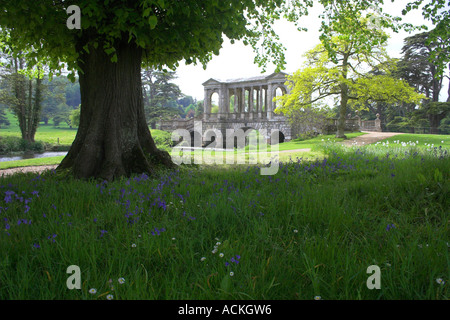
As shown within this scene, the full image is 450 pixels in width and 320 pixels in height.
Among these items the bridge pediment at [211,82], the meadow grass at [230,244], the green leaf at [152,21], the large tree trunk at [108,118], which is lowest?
the meadow grass at [230,244]

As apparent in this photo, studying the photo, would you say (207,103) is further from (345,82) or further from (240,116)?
(345,82)

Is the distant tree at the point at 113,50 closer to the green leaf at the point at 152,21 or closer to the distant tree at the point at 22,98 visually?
the green leaf at the point at 152,21

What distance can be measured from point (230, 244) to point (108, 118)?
14.6ft

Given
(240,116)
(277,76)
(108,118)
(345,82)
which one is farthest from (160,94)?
(108,118)

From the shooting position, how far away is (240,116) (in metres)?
40.0

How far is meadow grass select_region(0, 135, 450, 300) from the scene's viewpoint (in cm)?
177

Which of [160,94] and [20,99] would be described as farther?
[160,94]

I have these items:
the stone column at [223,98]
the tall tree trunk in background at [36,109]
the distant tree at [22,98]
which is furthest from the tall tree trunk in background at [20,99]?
the stone column at [223,98]

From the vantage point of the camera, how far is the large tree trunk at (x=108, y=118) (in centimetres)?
550

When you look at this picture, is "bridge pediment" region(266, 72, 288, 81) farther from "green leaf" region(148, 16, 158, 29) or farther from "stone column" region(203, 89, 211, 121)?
"green leaf" region(148, 16, 158, 29)

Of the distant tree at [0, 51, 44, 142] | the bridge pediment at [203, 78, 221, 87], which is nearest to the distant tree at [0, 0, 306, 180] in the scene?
the distant tree at [0, 51, 44, 142]

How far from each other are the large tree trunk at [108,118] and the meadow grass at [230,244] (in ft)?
5.50

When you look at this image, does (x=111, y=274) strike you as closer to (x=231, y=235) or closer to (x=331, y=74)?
(x=231, y=235)

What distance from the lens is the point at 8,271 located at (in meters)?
1.94
